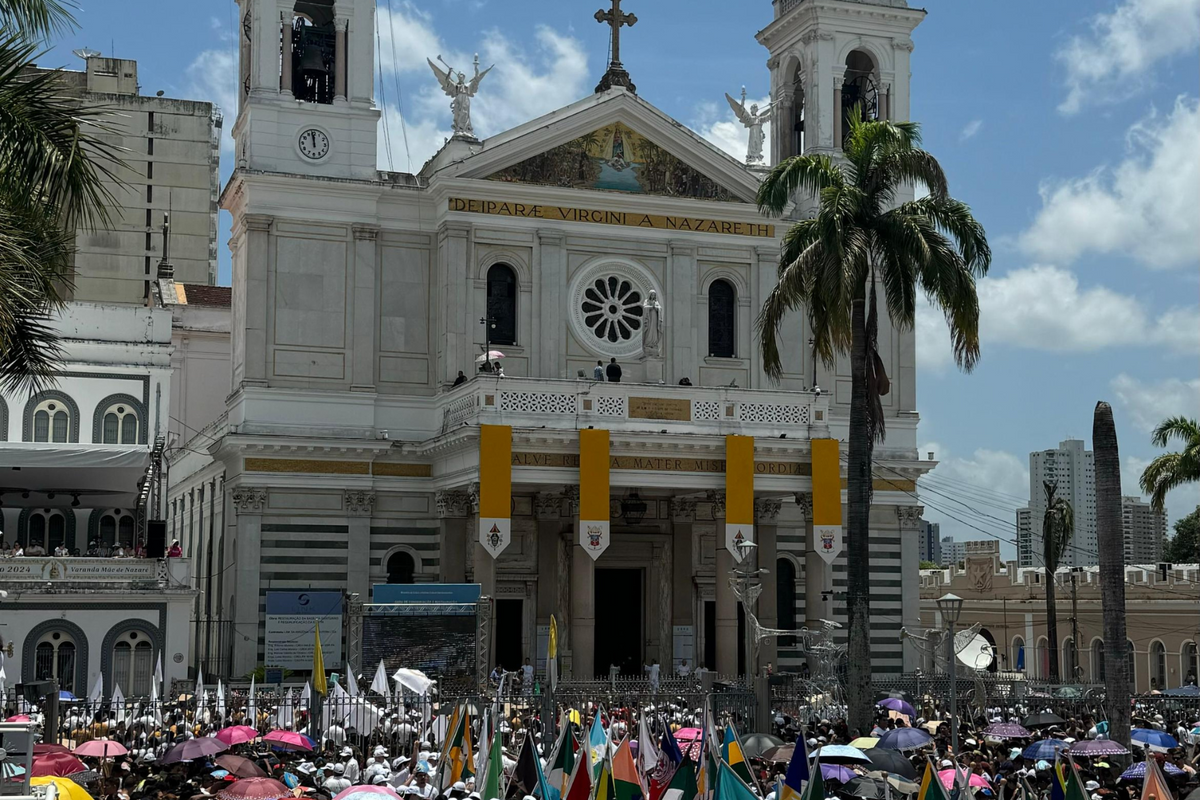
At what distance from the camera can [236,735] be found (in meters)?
24.5

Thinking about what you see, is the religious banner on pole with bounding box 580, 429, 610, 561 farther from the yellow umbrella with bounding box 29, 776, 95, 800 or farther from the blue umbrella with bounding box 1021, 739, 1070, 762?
the yellow umbrella with bounding box 29, 776, 95, 800

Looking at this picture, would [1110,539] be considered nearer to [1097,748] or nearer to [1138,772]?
[1097,748]

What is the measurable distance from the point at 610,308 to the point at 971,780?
29234mm

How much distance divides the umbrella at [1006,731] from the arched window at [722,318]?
72.2ft

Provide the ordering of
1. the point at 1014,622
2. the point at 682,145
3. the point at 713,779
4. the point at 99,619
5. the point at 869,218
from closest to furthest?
the point at 713,779
the point at 869,218
the point at 99,619
the point at 682,145
the point at 1014,622

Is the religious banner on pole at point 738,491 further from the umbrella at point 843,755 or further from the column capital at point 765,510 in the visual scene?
the umbrella at point 843,755

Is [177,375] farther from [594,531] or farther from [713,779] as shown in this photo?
[713,779]

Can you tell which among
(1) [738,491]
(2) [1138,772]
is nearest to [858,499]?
(1) [738,491]

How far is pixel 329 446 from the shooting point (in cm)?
4484

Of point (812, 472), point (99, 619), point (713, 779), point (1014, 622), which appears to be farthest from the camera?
point (1014, 622)

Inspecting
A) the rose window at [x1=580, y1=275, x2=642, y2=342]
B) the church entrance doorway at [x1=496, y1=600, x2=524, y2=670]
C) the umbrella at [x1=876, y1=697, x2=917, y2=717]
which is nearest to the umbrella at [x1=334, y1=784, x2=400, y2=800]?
the umbrella at [x1=876, y1=697, x2=917, y2=717]

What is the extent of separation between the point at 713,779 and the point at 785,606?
3227 cm

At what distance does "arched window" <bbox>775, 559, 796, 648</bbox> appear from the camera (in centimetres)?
4909

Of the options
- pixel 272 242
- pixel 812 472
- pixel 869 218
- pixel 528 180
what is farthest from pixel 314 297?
pixel 869 218
